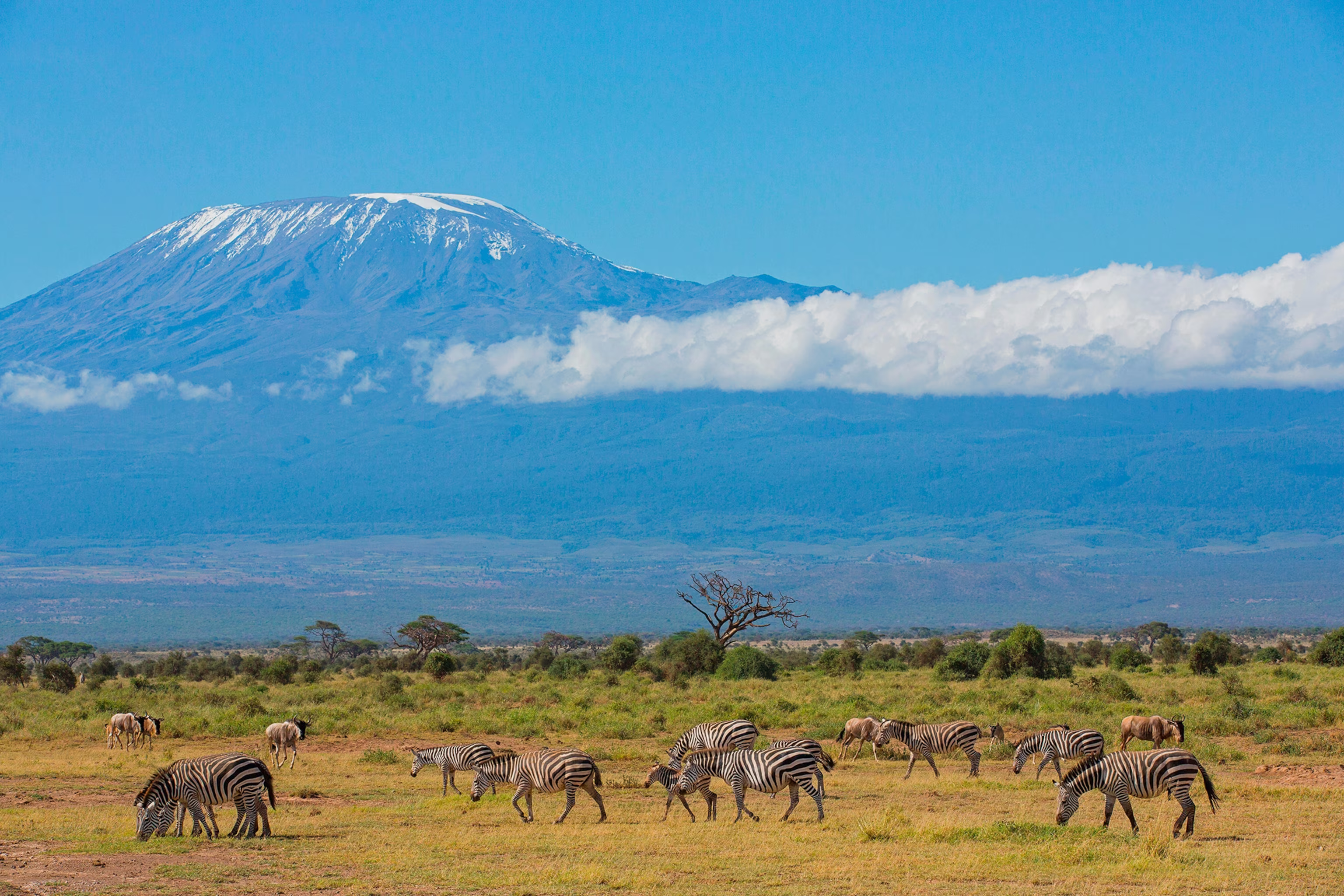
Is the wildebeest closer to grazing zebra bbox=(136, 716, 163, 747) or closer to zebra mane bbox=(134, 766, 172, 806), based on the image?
grazing zebra bbox=(136, 716, 163, 747)

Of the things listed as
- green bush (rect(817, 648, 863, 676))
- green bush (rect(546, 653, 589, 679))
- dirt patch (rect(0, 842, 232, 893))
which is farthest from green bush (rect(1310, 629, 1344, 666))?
dirt patch (rect(0, 842, 232, 893))

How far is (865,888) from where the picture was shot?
13.3m

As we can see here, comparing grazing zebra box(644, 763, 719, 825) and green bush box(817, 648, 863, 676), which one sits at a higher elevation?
green bush box(817, 648, 863, 676)

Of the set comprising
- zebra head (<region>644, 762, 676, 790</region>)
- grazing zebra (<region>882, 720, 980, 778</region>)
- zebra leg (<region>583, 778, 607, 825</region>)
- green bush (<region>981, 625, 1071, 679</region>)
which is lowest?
zebra leg (<region>583, 778, 607, 825</region>)

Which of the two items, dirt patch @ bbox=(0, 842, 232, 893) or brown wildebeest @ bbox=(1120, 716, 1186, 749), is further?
brown wildebeest @ bbox=(1120, 716, 1186, 749)

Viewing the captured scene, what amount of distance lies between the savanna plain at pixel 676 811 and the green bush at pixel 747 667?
7.66 meters

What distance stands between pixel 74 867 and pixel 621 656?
36.1 meters

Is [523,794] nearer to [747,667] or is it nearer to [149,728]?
[149,728]

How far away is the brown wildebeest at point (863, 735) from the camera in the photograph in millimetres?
23906

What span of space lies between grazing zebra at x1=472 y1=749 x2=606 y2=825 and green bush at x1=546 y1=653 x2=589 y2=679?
2820 centimetres

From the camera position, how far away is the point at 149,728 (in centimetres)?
2777

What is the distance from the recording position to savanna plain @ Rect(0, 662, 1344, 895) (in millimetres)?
13953

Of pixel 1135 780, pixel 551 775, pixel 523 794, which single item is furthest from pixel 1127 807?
pixel 523 794

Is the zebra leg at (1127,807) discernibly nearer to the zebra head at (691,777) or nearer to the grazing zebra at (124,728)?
the zebra head at (691,777)
